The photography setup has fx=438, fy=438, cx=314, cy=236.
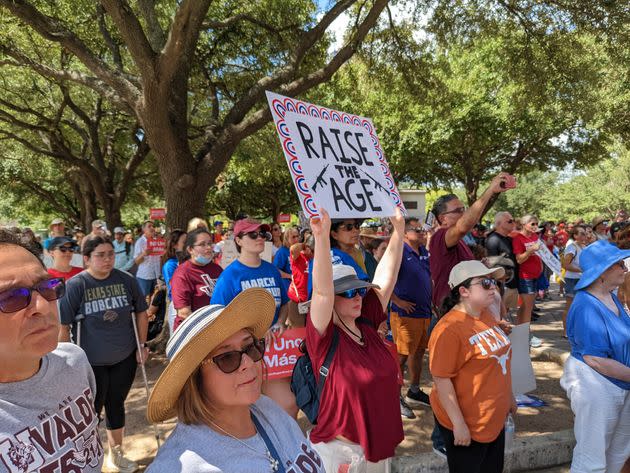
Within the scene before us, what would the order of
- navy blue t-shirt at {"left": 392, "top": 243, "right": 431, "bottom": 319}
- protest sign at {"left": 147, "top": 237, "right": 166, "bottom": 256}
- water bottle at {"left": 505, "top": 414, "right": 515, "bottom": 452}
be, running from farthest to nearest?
protest sign at {"left": 147, "top": 237, "right": 166, "bottom": 256}
navy blue t-shirt at {"left": 392, "top": 243, "right": 431, "bottom": 319}
water bottle at {"left": 505, "top": 414, "right": 515, "bottom": 452}

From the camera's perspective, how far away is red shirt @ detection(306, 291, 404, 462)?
2252mm

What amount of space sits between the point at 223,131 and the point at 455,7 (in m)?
5.40

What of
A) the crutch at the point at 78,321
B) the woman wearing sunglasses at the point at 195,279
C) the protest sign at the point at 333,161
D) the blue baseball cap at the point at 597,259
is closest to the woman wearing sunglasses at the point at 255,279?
the woman wearing sunglasses at the point at 195,279

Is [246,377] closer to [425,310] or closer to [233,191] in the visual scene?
[425,310]

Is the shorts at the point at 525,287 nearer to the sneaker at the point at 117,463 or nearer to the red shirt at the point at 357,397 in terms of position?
the red shirt at the point at 357,397

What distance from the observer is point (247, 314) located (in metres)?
1.52

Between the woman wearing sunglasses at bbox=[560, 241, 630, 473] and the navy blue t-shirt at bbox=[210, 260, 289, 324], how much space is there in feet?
7.19

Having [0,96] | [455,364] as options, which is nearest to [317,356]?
[455,364]

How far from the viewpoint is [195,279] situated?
4281 millimetres

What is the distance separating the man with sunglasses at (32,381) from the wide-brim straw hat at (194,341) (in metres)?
0.40

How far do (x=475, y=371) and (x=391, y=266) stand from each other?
807mm

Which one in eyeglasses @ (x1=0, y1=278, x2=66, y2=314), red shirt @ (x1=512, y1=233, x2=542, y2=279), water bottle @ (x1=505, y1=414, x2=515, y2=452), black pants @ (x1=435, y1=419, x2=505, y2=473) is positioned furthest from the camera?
red shirt @ (x1=512, y1=233, x2=542, y2=279)

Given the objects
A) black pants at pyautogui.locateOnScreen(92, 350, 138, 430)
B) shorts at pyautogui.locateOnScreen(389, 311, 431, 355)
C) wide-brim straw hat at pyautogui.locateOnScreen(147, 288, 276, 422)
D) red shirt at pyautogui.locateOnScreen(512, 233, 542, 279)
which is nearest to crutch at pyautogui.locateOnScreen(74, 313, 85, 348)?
black pants at pyautogui.locateOnScreen(92, 350, 138, 430)

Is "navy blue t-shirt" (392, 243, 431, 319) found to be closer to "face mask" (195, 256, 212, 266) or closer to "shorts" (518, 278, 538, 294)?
"face mask" (195, 256, 212, 266)
